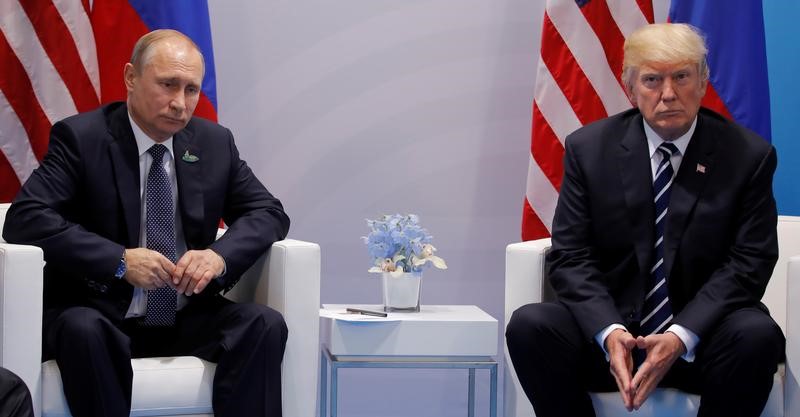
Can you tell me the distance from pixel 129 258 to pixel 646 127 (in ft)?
4.88

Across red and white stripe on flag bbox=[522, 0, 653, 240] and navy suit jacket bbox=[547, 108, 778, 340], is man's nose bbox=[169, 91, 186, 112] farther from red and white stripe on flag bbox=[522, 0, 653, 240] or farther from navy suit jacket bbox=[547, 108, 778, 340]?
red and white stripe on flag bbox=[522, 0, 653, 240]

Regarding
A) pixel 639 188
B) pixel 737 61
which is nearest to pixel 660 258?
pixel 639 188

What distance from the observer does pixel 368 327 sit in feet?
10.3

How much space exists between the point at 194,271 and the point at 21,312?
47 centimetres

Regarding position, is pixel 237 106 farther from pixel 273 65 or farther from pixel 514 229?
pixel 514 229

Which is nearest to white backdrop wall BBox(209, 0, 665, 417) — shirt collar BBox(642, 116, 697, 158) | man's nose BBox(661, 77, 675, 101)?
shirt collar BBox(642, 116, 697, 158)

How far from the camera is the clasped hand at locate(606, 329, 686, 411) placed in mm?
2521

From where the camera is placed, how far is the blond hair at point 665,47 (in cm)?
282

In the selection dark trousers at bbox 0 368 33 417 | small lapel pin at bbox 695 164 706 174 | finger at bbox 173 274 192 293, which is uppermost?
small lapel pin at bbox 695 164 706 174

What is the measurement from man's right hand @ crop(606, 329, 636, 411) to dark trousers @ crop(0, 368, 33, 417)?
Result: 1368mm

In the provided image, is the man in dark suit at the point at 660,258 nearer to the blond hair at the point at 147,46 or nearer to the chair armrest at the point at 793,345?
the chair armrest at the point at 793,345

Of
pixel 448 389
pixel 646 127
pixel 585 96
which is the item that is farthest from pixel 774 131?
pixel 448 389

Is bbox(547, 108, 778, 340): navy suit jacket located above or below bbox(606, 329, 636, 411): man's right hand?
above

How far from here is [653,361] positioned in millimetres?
2541
